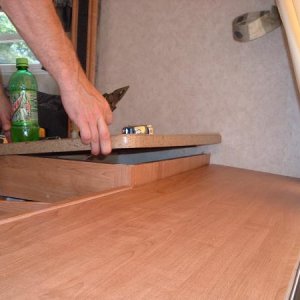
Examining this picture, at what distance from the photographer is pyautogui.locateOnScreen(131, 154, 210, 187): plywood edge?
89 cm

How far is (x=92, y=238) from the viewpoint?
445mm

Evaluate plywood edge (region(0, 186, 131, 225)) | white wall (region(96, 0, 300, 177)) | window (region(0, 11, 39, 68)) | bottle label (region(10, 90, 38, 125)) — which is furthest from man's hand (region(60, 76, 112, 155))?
window (region(0, 11, 39, 68))

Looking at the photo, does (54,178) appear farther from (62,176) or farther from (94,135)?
(94,135)

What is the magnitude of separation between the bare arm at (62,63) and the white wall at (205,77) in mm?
1033

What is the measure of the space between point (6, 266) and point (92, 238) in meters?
0.13

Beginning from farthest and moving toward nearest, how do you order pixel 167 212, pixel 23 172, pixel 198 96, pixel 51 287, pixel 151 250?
pixel 198 96
pixel 23 172
pixel 167 212
pixel 151 250
pixel 51 287

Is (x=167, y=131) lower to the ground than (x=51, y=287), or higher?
higher

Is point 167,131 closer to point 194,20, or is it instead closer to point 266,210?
point 194,20

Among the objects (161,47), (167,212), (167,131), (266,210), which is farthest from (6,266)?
(161,47)

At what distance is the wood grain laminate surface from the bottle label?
1.66 ft

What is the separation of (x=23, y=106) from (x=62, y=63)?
1.24 ft

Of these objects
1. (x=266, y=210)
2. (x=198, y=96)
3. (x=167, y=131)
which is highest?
(x=198, y=96)

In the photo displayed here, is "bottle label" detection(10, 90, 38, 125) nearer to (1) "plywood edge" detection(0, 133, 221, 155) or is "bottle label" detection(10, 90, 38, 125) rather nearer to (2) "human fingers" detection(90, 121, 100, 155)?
(1) "plywood edge" detection(0, 133, 221, 155)

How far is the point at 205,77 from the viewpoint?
174 centimetres
